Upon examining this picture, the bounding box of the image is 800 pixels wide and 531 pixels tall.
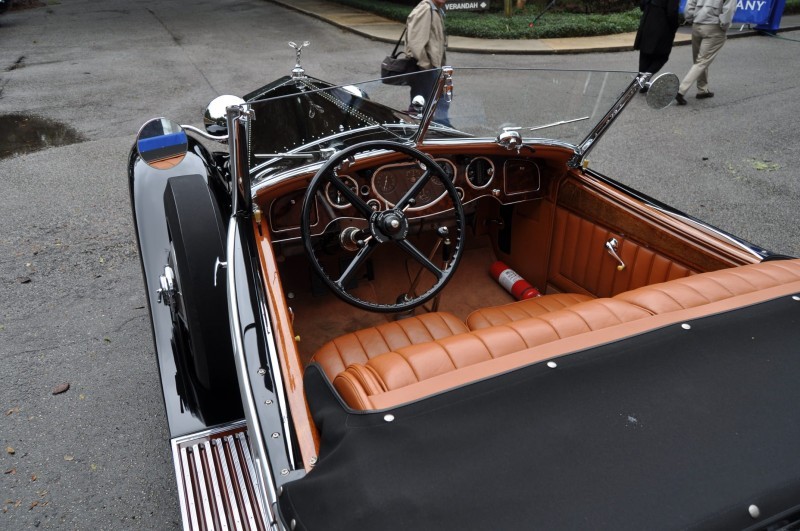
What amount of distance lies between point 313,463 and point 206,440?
952 millimetres

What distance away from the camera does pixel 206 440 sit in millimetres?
2279

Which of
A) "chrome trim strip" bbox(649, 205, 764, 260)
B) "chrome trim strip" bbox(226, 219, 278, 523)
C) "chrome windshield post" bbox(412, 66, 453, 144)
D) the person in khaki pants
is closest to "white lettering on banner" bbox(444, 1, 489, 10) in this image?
the person in khaki pants

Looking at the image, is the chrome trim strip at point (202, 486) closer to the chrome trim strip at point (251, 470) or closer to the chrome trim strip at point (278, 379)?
the chrome trim strip at point (251, 470)

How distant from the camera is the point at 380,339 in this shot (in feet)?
8.45

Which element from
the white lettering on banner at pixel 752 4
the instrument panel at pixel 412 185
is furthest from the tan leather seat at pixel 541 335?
the white lettering on banner at pixel 752 4

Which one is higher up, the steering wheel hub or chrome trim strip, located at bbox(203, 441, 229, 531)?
the steering wheel hub

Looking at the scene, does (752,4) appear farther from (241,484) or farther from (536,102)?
(241,484)

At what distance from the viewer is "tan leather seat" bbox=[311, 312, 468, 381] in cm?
246

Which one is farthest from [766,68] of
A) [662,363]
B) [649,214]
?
[662,363]

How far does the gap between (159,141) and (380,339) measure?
1.36 m

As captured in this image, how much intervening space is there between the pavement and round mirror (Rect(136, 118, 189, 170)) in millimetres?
8831

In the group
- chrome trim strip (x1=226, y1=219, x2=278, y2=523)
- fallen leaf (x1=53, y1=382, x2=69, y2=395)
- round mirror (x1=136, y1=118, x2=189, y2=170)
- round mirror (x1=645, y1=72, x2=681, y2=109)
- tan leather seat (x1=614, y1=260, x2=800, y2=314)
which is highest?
round mirror (x1=645, y1=72, x2=681, y2=109)

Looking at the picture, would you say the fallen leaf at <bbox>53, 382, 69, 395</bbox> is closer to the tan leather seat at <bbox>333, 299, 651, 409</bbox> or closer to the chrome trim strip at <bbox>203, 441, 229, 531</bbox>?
the chrome trim strip at <bbox>203, 441, 229, 531</bbox>

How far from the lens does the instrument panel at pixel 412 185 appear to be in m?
2.73
